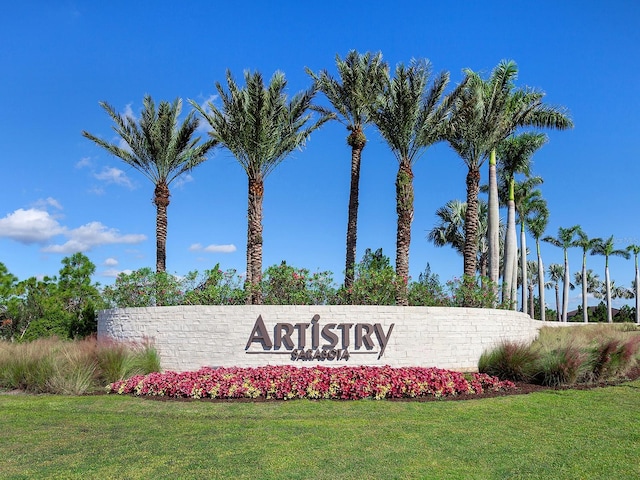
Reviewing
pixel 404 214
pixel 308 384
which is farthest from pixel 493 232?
pixel 308 384

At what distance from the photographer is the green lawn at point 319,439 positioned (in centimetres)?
663

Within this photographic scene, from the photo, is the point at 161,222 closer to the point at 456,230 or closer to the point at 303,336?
the point at 303,336

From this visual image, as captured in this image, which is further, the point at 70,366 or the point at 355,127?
the point at 355,127

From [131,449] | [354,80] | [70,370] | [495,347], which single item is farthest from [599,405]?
[354,80]

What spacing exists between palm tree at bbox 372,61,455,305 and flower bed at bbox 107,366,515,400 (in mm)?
6993

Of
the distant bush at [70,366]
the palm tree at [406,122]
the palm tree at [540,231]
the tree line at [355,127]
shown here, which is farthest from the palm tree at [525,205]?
the distant bush at [70,366]

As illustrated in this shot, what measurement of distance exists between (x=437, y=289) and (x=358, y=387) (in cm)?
626

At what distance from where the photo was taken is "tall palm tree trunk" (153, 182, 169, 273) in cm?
2436

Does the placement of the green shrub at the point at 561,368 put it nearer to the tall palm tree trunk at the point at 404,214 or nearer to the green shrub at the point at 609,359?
the green shrub at the point at 609,359

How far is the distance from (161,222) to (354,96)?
10.0 meters

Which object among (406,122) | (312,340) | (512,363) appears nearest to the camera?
→ (512,363)

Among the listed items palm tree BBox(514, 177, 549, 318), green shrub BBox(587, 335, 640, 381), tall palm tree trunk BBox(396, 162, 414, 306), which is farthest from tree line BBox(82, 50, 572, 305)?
palm tree BBox(514, 177, 549, 318)

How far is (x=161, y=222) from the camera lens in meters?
24.5

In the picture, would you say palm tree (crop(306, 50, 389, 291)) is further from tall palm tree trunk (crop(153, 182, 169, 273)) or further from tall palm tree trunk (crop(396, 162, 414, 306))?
tall palm tree trunk (crop(153, 182, 169, 273))
